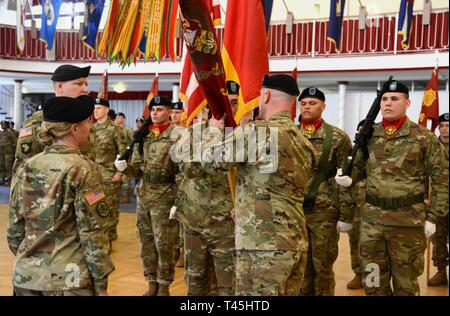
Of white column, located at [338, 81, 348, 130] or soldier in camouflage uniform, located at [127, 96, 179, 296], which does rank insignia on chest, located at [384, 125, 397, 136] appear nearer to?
soldier in camouflage uniform, located at [127, 96, 179, 296]

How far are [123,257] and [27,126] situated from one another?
2.34m

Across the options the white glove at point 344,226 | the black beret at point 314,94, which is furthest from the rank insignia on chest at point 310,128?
the white glove at point 344,226

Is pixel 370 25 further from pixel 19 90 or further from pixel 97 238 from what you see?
pixel 97 238

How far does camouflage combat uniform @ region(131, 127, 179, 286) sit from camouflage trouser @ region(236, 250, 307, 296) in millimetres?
1519

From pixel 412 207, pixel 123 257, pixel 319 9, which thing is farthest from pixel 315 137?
pixel 319 9

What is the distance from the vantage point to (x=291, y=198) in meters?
2.40

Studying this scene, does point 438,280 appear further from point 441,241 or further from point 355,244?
point 355,244

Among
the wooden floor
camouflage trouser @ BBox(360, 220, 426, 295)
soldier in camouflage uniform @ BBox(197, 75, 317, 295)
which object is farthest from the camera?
the wooden floor

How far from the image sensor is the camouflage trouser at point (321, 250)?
3.62 metres

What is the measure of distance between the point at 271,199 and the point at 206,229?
0.86 m

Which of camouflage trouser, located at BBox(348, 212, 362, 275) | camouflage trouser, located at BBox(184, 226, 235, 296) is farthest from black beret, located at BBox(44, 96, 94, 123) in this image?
camouflage trouser, located at BBox(348, 212, 362, 275)

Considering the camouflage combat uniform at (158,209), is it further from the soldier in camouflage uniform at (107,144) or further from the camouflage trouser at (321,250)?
the soldier in camouflage uniform at (107,144)

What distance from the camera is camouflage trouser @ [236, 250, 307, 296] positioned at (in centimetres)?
234

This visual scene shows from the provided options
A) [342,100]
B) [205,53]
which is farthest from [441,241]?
[342,100]
